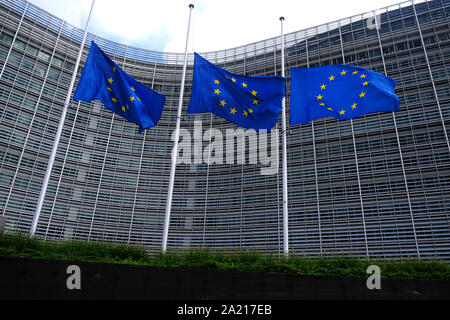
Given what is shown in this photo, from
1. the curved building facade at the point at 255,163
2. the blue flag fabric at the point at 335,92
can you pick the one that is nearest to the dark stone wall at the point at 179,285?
the blue flag fabric at the point at 335,92

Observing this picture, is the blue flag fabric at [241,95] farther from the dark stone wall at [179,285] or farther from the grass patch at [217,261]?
the dark stone wall at [179,285]

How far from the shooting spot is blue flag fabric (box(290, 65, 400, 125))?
17344mm

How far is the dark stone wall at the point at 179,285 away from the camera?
9.27 meters

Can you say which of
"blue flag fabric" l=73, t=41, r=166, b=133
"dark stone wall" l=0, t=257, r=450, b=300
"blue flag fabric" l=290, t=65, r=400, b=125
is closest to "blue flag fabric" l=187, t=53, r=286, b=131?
"blue flag fabric" l=290, t=65, r=400, b=125

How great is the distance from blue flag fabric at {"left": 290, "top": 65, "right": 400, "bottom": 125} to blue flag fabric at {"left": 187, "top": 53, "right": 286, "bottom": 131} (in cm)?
87

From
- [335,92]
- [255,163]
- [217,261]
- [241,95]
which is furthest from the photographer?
[255,163]

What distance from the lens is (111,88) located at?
17688 mm

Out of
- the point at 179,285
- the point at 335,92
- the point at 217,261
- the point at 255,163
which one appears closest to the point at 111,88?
the point at 217,261

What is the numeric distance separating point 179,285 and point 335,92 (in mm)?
12017

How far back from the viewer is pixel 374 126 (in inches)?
1276

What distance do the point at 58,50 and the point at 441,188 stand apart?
1497 inches

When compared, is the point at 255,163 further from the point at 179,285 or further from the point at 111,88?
the point at 179,285

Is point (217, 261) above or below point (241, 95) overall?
below

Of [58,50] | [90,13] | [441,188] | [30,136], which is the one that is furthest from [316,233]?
[58,50]
